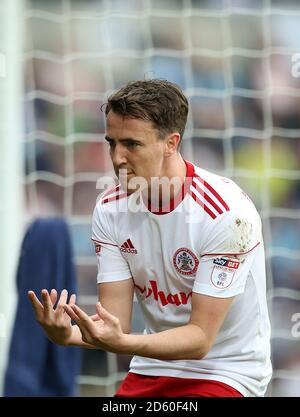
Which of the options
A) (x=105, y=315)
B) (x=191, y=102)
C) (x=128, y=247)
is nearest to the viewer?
(x=105, y=315)

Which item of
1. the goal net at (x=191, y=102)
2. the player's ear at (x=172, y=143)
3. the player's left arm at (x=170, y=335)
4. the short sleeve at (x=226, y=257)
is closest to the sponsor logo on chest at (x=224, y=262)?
the short sleeve at (x=226, y=257)

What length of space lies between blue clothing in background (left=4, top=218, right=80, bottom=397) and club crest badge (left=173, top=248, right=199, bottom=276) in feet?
3.57

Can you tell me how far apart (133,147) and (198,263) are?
420mm

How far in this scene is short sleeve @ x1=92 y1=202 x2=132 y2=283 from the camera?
10.8 ft

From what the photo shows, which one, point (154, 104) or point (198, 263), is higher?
point (154, 104)

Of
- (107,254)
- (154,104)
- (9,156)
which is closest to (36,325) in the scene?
(9,156)

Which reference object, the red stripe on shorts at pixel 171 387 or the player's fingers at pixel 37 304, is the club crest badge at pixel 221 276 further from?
the player's fingers at pixel 37 304

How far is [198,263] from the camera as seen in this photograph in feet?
10.5

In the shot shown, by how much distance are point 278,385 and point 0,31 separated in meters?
2.53

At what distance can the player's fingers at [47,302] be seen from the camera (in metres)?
2.90

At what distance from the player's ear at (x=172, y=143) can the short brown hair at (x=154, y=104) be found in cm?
2

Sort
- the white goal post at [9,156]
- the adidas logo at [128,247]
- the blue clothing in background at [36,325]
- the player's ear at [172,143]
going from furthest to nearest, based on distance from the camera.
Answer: the white goal post at [9,156] < the blue clothing in background at [36,325] < the adidas logo at [128,247] < the player's ear at [172,143]

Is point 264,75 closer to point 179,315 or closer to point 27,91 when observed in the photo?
point 27,91

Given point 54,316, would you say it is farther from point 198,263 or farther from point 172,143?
point 172,143
